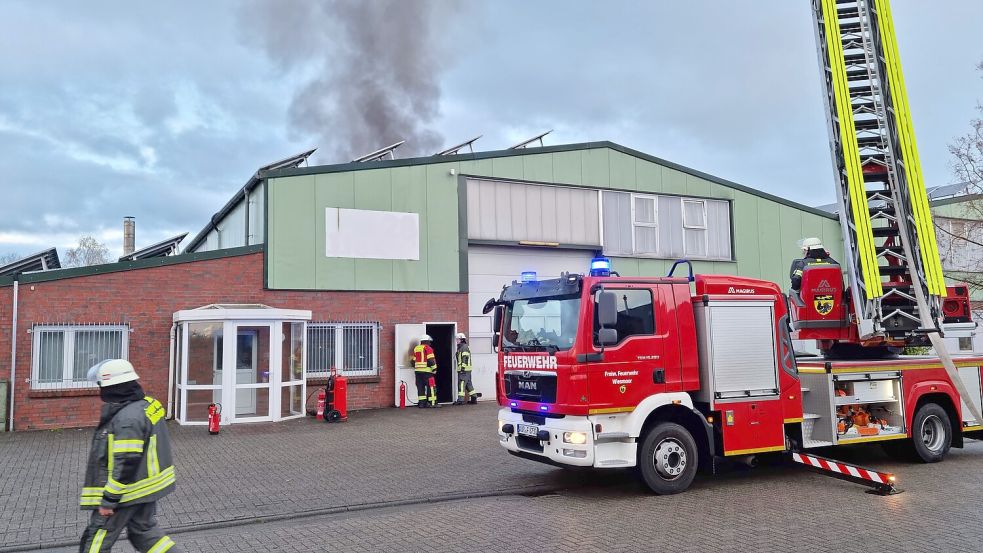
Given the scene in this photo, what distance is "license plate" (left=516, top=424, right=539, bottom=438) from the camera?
8.70 metres

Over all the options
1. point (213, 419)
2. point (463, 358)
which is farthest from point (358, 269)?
point (213, 419)

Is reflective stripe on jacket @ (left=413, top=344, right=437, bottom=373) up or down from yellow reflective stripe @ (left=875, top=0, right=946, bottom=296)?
down

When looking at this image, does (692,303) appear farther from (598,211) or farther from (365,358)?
(598,211)

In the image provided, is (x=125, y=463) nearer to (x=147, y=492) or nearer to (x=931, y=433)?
(x=147, y=492)

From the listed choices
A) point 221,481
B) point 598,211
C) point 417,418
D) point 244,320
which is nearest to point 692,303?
point 221,481

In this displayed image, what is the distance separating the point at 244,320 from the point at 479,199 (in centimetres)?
730

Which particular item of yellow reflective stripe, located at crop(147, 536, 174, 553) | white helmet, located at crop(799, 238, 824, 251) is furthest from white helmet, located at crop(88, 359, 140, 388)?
white helmet, located at crop(799, 238, 824, 251)

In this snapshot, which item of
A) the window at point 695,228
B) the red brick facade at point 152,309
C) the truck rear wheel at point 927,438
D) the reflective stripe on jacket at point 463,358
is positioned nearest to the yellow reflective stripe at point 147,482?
the truck rear wheel at point 927,438

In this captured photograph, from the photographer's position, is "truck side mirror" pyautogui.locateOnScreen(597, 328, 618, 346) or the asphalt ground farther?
"truck side mirror" pyautogui.locateOnScreen(597, 328, 618, 346)

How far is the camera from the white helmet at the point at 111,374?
4.97 metres

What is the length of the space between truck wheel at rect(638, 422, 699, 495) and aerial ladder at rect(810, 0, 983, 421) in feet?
11.1

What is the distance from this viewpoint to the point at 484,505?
827 centimetres

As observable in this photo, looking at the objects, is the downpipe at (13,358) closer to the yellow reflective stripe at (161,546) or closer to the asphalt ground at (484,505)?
the asphalt ground at (484,505)

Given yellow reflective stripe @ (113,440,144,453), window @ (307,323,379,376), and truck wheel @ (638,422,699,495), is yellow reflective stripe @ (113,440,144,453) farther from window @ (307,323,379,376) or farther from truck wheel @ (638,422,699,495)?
window @ (307,323,379,376)
